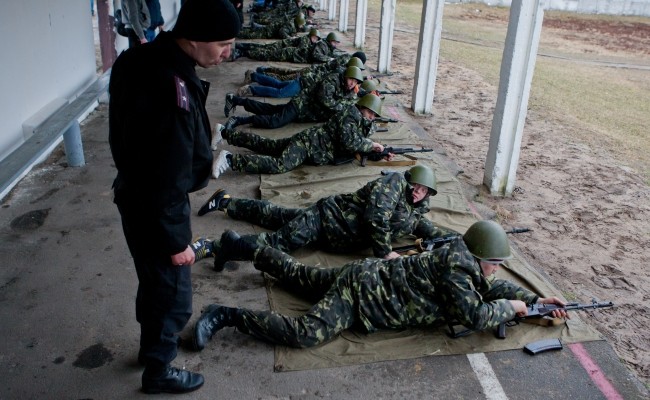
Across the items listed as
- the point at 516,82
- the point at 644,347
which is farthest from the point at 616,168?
the point at 644,347

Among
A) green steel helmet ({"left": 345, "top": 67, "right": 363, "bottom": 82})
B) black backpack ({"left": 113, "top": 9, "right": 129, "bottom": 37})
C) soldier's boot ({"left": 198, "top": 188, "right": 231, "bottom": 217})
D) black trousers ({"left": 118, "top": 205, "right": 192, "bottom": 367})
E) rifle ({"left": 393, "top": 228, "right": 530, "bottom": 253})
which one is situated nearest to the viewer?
black trousers ({"left": 118, "top": 205, "right": 192, "bottom": 367})

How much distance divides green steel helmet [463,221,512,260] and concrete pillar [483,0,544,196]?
10.4 feet

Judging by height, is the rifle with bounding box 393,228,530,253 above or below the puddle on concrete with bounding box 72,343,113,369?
above

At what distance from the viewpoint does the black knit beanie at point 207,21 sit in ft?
8.49

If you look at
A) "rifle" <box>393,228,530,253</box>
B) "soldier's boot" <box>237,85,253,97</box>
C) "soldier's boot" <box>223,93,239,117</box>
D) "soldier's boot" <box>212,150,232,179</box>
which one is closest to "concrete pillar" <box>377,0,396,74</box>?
"soldier's boot" <box>237,85,253,97</box>

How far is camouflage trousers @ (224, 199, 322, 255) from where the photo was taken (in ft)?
16.2

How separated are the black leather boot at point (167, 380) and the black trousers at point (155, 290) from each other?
7 cm

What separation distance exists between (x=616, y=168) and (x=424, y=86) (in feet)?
11.4

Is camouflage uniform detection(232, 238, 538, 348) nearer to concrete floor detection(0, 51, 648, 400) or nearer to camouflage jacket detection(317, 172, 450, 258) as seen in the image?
concrete floor detection(0, 51, 648, 400)

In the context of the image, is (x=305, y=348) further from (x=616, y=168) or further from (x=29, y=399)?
(x=616, y=168)

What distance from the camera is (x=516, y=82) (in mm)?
6535

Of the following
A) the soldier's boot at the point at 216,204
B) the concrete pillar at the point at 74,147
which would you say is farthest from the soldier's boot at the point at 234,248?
the concrete pillar at the point at 74,147

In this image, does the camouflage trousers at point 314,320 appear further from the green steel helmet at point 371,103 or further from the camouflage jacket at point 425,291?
the green steel helmet at point 371,103

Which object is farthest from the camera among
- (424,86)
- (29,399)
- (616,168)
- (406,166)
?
(424,86)
